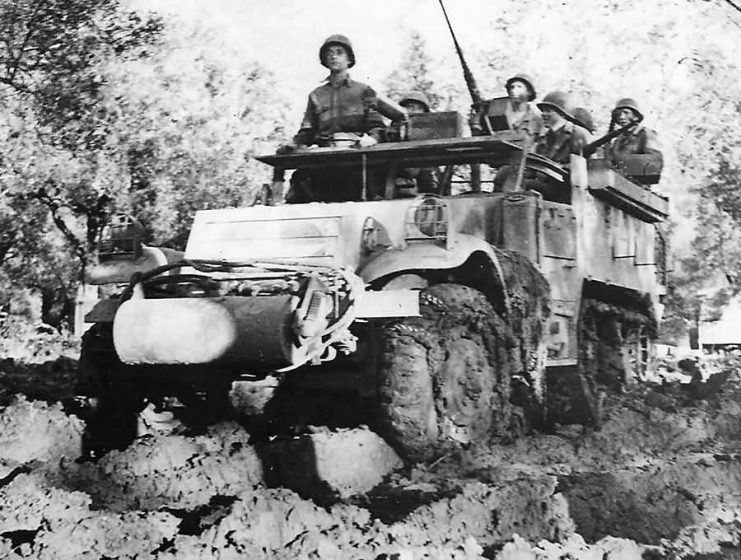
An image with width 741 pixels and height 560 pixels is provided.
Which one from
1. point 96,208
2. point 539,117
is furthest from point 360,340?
point 96,208

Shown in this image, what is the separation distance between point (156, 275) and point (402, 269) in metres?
1.06

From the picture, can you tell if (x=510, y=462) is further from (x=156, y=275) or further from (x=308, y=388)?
(x=156, y=275)

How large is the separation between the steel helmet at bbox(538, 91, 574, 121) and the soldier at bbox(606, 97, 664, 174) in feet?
1.03

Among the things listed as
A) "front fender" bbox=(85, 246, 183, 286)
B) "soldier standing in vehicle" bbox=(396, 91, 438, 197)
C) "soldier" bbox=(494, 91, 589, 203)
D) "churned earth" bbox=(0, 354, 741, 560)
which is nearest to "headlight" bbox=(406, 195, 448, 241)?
"soldier standing in vehicle" bbox=(396, 91, 438, 197)

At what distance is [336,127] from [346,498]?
2661 millimetres

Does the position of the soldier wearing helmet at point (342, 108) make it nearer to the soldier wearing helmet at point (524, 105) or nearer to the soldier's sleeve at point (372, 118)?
the soldier's sleeve at point (372, 118)

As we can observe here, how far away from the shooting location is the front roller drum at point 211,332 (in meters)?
3.36

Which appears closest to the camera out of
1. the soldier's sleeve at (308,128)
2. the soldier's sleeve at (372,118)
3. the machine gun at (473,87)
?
the machine gun at (473,87)

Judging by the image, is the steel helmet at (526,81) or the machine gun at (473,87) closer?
the machine gun at (473,87)

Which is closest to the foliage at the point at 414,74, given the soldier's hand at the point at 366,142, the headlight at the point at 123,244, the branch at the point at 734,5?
the soldier's hand at the point at 366,142

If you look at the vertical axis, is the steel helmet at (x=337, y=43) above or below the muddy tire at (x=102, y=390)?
above

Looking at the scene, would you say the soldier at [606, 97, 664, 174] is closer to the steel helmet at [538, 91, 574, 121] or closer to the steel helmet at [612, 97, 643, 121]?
the steel helmet at [612, 97, 643, 121]

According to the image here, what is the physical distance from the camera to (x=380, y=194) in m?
5.48

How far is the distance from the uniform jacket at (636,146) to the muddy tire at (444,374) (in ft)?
8.77
